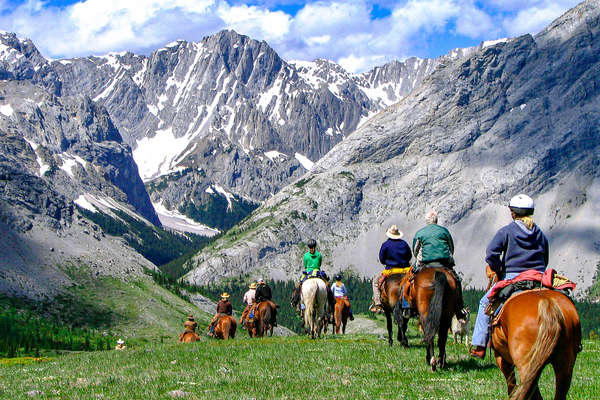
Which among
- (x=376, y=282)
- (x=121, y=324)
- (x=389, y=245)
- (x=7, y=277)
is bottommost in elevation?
(x=121, y=324)

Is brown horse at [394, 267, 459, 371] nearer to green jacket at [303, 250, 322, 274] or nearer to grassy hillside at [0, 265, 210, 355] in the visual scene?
green jacket at [303, 250, 322, 274]

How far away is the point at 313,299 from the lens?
34.9m

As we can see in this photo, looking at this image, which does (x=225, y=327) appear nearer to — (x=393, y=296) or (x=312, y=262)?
(x=312, y=262)

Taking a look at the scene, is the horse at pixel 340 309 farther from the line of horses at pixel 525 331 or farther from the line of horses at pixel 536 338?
the line of horses at pixel 536 338

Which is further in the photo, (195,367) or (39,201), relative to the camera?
(39,201)

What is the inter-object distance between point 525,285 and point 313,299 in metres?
20.9

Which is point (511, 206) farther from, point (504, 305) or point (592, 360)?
point (592, 360)

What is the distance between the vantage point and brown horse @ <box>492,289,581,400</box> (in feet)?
40.6

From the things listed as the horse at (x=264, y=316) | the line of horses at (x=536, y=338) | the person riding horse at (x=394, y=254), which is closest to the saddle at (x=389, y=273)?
the person riding horse at (x=394, y=254)

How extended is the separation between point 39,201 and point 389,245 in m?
163

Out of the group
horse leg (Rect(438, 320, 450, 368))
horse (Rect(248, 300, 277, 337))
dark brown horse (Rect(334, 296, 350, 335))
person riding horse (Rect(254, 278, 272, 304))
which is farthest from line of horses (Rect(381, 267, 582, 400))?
dark brown horse (Rect(334, 296, 350, 335))

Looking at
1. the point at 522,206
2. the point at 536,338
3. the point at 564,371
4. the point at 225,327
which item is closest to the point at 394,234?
the point at 522,206

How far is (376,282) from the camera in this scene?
29359mm

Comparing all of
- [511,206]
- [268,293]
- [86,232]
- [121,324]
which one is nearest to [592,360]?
[511,206]
